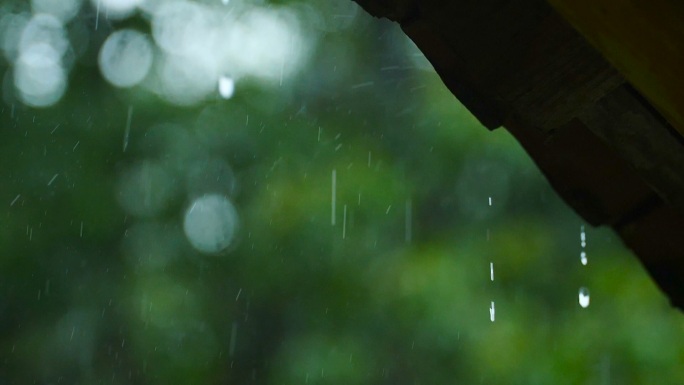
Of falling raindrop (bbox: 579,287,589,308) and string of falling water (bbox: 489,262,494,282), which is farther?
string of falling water (bbox: 489,262,494,282)

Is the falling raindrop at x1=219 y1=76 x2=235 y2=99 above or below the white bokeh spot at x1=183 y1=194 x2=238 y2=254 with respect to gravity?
above

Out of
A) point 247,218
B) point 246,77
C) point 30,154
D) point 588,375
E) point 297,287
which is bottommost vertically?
point 588,375

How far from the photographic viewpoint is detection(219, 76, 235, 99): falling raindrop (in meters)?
10.3

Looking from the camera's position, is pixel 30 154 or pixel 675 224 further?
pixel 30 154

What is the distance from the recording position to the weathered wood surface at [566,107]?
148 centimetres

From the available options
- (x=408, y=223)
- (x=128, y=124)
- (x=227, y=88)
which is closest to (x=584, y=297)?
(x=408, y=223)

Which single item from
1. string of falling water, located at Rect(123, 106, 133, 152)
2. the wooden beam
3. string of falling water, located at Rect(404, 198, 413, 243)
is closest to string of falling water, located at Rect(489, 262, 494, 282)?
string of falling water, located at Rect(404, 198, 413, 243)

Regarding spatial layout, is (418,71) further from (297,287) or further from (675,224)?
(675,224)

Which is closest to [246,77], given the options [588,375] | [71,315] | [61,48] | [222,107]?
[222,107]

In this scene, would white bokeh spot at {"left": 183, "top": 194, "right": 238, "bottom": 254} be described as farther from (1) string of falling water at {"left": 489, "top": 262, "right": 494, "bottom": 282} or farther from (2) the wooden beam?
(2) the wooden beam

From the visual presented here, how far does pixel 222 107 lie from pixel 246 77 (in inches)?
21.2

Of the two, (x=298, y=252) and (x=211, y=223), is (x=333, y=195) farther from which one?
(x=211, y=223)

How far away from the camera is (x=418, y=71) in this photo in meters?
11.0

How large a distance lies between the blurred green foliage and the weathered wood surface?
633 cm
